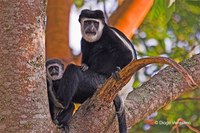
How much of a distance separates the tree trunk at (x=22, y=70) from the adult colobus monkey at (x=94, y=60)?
0.57m

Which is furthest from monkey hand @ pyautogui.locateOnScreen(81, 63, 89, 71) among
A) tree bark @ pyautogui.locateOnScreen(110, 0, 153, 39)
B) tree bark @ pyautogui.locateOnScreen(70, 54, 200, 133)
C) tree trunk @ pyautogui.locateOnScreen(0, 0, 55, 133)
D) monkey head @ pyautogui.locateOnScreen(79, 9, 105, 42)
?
tree bark @ pyautogui.locateOnScreen(110, 0, 153, 39)

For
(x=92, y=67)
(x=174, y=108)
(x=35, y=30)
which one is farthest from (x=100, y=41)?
(x=174, y=108)

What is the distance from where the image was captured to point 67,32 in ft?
13.9

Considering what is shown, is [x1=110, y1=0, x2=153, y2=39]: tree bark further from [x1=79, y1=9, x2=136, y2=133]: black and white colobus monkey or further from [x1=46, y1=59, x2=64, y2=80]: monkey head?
[x1=46, y1=59, x2=64, y2=80]: monkey head

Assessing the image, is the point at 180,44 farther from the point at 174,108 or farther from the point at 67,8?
the point at 67,8

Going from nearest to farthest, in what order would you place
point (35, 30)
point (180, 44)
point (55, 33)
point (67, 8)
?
point (35, 30) < point (55, 33) < point (67, 8) < point (180, 44)

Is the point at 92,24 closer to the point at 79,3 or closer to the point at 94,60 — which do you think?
the point at 94,60

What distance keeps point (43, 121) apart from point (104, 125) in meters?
0.46

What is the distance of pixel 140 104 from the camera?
7.91 ft

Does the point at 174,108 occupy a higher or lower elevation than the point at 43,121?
lower

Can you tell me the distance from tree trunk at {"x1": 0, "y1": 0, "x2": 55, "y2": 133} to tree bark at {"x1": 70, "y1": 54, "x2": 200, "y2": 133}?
26 centimetres

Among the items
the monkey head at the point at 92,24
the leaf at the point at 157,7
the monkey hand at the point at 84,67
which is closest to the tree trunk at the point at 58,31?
the monkey head at the point at 92,24

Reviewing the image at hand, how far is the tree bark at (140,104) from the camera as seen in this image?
197 centimetres

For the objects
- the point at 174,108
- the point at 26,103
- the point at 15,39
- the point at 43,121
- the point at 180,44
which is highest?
the point at 15,39
